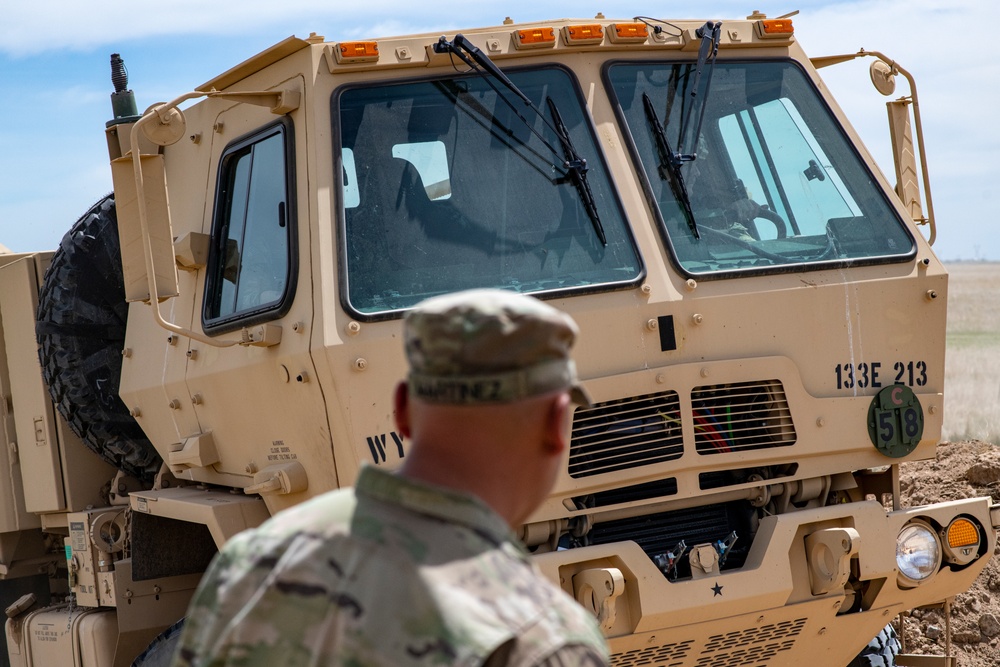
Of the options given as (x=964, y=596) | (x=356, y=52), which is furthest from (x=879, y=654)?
(x=356, y=52)

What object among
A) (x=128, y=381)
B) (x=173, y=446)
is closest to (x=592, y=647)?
(x=173, y=446)

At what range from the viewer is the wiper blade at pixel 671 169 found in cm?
464

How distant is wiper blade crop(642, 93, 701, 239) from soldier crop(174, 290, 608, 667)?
2891mm

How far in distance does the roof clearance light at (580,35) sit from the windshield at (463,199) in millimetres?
266

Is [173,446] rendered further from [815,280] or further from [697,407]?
[815,280]

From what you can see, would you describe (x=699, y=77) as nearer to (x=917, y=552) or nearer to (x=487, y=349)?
(x=917, y=552)

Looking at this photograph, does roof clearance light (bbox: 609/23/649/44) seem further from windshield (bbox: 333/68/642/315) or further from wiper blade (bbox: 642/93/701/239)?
windshield (bbox: 333/68/642/315)

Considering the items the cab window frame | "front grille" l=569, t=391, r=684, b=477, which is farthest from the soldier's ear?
the cab window frame

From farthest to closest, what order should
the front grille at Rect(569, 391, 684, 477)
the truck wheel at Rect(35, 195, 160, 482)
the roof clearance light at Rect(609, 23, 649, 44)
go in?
1. the truck wheel at Rect(35, 195, 160, 482)
2. the roof clearance light at Rect(609, 23, 649, 44)
3. the front grille at Rect(569, 391, 684, 477)

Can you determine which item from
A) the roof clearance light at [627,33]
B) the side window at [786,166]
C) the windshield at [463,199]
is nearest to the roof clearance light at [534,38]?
the windshield at [463,199]

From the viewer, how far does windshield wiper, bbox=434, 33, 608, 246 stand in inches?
178

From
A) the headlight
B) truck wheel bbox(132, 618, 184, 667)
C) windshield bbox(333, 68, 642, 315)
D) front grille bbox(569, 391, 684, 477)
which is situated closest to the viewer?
front grille bbox(569, 391, 684, 477)

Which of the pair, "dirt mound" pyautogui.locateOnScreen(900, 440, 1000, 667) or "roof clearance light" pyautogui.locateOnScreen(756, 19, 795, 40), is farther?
"dirt mound" pyautogui.locateOnScreen(900, 440, 1000, 667)

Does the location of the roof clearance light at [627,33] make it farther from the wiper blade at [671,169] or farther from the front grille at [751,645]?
the front grille at [751,645]
